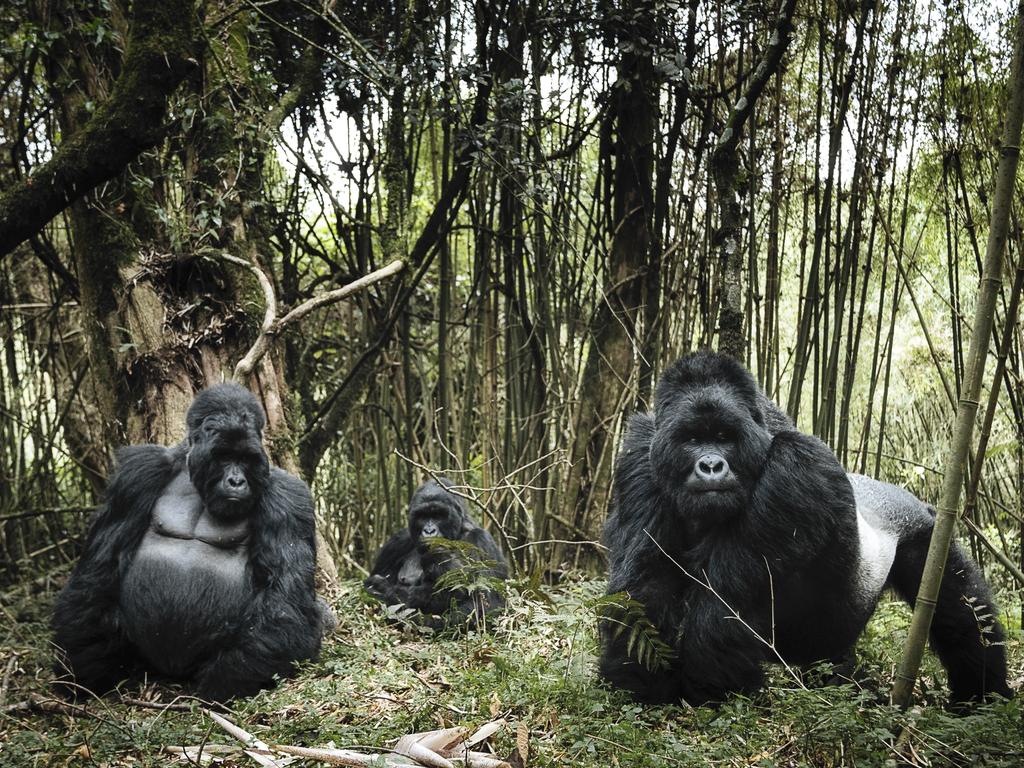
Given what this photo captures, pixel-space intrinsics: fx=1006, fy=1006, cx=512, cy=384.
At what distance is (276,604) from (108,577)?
28.5 inches

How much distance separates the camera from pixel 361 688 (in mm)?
3836

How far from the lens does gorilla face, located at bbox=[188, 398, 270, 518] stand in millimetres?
4148

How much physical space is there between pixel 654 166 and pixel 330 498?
383 centimetres

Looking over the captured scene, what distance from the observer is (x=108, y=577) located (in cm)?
422

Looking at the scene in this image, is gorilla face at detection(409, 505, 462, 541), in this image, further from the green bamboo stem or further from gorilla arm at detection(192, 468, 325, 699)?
the green bamboo stem

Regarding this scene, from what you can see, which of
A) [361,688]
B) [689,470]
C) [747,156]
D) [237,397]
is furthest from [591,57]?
[361,688]

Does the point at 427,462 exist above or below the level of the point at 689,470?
below

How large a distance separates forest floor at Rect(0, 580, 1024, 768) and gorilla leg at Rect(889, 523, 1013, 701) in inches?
6.5

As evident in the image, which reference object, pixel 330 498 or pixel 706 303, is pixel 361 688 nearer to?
pixel 706 303

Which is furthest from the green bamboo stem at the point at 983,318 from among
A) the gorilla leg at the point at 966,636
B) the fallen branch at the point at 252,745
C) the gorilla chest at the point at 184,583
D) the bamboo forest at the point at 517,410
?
the gorilla chest at the point at 184,583

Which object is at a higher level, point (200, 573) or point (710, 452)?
point (710, 452)

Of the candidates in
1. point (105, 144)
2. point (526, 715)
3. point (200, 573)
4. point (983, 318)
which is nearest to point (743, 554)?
point (526, 715)

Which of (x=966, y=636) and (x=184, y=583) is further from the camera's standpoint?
(x=184, y=583)

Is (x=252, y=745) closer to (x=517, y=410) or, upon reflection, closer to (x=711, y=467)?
(x=711, y=467)
